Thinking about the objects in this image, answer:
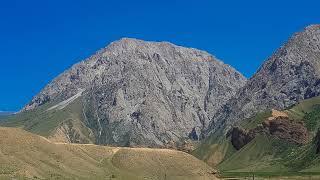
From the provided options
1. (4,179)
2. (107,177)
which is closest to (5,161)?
(4,179)

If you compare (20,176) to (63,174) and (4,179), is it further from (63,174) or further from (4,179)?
(63,174)

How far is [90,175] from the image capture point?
196875 mm

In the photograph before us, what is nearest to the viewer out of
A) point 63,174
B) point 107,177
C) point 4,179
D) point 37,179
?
point 4,179

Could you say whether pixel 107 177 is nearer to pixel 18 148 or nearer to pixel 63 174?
pixel 63 174

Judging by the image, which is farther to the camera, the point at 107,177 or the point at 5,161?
the point at 107,177

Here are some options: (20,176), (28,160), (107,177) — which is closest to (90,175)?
(107,177)

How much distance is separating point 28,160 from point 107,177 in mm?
26864

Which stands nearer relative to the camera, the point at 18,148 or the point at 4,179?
the point at 4,179

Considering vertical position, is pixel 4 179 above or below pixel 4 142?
below

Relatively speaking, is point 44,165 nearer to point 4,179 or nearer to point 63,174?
point 63,174

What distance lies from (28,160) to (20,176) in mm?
21973

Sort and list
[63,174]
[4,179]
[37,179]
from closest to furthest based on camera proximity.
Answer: [4,179] → [37,179] → [63,174]

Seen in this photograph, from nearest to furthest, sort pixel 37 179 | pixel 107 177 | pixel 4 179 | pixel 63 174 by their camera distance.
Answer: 1. pixel 4 179
2. pixel 37 179
3. pixel 63 174
4. pixel 107 177

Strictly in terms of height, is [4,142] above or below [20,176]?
above
